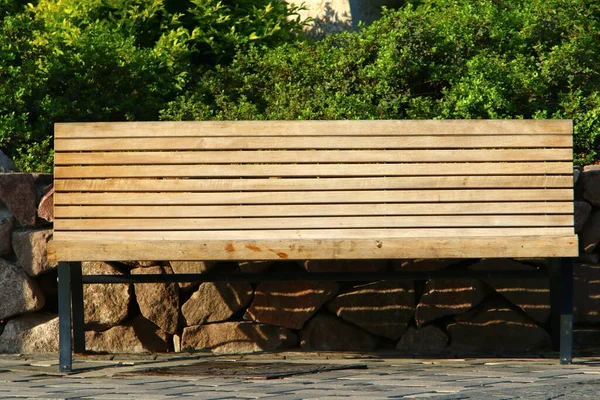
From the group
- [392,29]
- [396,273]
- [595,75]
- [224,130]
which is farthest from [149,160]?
[595,75]

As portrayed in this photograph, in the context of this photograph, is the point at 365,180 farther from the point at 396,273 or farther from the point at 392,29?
the point at 392,29

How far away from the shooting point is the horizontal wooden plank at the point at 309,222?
5152 mm

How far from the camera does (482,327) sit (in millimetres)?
5926

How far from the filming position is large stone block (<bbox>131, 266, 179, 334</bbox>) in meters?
5.92

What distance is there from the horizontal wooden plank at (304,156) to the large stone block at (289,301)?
0.98 metres

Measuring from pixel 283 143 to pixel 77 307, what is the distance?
1.51 meters

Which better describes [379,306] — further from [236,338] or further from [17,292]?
[17,292]

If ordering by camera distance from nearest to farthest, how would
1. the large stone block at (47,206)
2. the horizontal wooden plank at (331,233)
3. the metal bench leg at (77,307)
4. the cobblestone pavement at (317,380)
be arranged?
the cobblestone pavement at (317,380) < the horizontal wooden plank at (331,233) < the metal bench leg at (77,307) < the large stone block at (47,206)

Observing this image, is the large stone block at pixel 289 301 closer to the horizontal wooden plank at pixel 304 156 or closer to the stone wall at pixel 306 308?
the stone wall at pixel 306 308

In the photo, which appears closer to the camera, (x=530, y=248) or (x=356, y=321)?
(x=530, y=248)

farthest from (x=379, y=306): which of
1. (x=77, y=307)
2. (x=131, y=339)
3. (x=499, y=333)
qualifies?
(x=77, y=307)

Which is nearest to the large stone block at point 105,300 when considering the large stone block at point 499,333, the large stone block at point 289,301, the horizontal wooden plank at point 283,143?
the large stone block at point 289,301

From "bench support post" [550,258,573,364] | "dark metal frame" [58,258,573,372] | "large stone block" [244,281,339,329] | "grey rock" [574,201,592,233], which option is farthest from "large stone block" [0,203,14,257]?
"grey rock" [574,201,592,233]

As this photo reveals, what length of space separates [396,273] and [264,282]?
0.85m
